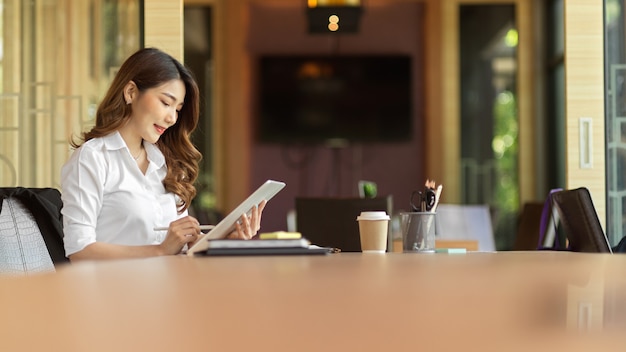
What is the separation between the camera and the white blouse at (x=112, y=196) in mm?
2756

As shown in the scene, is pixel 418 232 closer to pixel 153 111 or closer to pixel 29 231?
pixel 153 111

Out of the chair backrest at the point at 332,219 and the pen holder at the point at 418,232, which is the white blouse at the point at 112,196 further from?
the chair backrest at the point at 332,219

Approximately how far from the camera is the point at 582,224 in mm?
3379

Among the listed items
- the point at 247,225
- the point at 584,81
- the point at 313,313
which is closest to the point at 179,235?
the point at 247,225

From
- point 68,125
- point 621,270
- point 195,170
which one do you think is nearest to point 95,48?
point 68,125

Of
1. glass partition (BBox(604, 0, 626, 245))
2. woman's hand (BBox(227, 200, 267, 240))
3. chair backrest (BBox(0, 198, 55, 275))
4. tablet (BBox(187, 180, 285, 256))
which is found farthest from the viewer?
glass partition (BBox(604, 0, 626, 245))

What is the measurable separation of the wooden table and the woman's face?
1.91m

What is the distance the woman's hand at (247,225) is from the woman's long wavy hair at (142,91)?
0.50m

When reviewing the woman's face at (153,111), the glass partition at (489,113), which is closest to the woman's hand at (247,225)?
the woman's face at (153,111)

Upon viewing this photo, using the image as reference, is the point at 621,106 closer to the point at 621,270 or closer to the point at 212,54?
the point at 621,270

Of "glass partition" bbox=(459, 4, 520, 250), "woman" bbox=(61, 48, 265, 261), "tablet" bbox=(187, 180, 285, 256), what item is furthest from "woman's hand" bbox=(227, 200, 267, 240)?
"glass partition" bbox=(459, 4, 520, 250)

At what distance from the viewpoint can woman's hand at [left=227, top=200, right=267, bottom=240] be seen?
2541mm

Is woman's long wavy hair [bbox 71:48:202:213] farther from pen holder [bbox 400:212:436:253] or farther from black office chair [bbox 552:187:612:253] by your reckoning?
black office chair [bbox 552:187:612:253]

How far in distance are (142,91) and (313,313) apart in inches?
93.2
